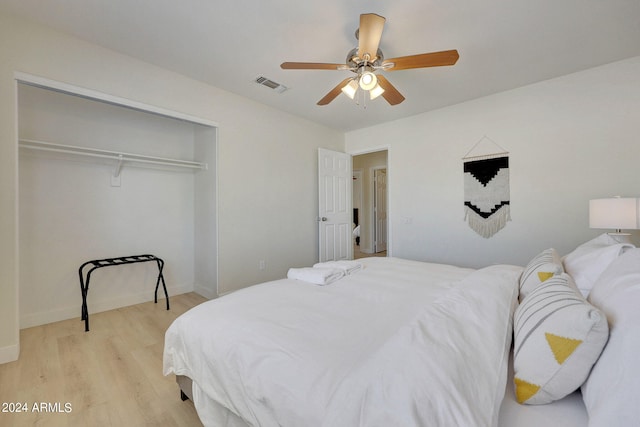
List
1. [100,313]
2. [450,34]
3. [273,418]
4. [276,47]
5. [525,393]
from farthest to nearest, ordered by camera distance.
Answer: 1. [100,313]
2. [276,47]
3. [450,34]
4. [273,418]
5. [525,393]

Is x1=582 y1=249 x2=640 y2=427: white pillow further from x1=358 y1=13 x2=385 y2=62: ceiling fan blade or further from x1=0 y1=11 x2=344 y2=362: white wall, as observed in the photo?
x1=0 y1=11 x2=344 y2=362: white wall

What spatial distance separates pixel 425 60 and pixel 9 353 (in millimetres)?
3665

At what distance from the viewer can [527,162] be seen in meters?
3.02

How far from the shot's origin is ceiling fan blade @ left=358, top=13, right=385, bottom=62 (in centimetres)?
162

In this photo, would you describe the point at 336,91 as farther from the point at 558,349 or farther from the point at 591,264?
the point at 558,349

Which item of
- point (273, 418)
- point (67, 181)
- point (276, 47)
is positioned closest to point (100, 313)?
point (67, 181)

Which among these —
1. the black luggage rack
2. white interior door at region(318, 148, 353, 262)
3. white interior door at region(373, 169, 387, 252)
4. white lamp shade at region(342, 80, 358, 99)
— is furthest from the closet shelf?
white interior door at region(373, 169, 387, 252)

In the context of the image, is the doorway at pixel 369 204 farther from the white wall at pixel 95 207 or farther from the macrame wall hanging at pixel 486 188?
the white wall at pixel 95 207

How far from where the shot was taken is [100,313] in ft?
9.30

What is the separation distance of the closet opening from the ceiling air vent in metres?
0.78

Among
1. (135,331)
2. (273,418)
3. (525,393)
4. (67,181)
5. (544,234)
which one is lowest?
(135,331)

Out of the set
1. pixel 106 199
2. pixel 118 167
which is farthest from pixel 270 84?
pixel 106 199

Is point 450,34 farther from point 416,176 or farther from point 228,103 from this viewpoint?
point 228,103

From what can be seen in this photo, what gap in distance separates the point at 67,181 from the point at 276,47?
2.50 m
